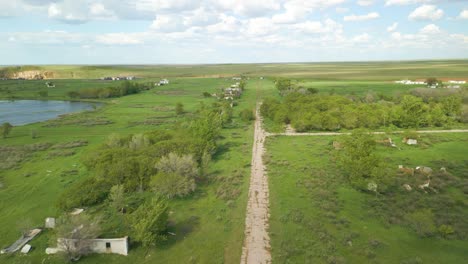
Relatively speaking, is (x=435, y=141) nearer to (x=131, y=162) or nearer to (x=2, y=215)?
(x=131, y=162)

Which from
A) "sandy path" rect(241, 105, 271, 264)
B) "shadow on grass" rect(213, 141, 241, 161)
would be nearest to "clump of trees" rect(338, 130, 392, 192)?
"sandy path" rect(241, 105, 271, 264)

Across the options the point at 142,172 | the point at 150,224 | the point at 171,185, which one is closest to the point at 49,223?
the point at 142,172

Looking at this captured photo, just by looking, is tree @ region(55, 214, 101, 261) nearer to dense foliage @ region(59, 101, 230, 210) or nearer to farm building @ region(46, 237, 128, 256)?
farm building @ region(46, 237, 128, 256)

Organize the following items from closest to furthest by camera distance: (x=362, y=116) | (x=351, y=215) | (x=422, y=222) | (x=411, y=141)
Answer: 1. (x=422, y=222)
2. (x=351, y=215)
3. (x=411, y=141)
4. (x=362, y=116)

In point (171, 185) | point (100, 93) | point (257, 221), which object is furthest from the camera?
point (100, 93)

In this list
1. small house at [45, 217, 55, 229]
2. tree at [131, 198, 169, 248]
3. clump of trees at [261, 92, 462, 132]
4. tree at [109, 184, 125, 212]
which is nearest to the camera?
tree at [131, 198, 169, 248]

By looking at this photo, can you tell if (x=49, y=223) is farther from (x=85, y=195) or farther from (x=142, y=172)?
(x=142, y=172)
